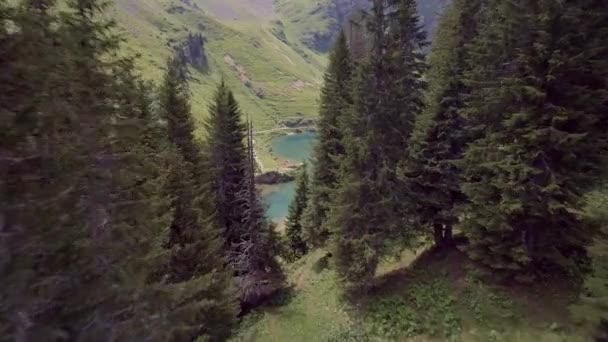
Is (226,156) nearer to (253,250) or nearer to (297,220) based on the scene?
(253,250)

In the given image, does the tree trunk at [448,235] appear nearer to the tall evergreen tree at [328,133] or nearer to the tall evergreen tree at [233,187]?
the tall evergreen tree at [328,133]

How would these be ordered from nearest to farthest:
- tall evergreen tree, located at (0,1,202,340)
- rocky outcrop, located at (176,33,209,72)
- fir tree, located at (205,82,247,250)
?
tall evergreen tree, located at (0,1,202,340) < fir tree, located at (205,82,247,250) < rocky outcrop, located at (176,33,209,72)

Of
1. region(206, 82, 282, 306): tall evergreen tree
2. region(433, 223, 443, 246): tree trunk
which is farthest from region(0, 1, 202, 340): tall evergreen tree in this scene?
region(206, 82, 282, 306): tall evergreen tree

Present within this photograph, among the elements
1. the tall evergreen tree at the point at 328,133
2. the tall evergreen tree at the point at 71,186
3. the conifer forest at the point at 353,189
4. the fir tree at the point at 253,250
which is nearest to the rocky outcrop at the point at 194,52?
the tall evergreen tree at the point at 328,133

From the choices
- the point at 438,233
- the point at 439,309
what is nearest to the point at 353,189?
the point at 438,233

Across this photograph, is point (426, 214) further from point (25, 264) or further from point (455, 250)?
point (25, 264)

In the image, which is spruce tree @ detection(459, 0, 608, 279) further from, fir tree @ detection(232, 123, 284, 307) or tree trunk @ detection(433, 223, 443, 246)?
fir tree @ detection(232, 123, 284, 307)

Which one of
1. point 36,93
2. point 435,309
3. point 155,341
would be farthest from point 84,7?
point 435,309
